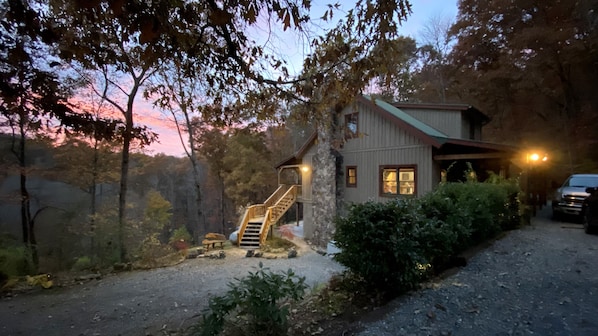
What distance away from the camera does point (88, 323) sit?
5855 millimetres

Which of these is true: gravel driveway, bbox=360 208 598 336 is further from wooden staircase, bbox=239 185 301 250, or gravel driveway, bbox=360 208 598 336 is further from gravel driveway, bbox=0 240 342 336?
wooden staircase, bbox=239 185 301 250

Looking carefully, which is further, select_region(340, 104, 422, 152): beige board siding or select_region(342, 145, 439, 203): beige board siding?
select_region(340, 104, 422, 152): beige board siding

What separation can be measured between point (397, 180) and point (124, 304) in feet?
32.4

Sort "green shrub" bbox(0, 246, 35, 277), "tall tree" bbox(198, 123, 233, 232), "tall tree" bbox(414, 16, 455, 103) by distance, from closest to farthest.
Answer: "green shrub" bbox(0, 246, 35, 277), "tall tree" bbox(198, 123, 233, 232), "tall tree" bbox(414, 16, 455, 103)

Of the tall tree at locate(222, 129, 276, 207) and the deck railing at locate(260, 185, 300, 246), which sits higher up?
the tall tree at locate(222, 129, 276, 207)

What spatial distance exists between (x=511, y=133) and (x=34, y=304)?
24167 millimetres

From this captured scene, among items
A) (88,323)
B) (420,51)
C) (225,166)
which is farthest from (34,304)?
(420,51)

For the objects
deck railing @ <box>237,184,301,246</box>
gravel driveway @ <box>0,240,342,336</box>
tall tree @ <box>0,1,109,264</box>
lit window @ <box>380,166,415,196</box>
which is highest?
tall tree @ <box>0,1,109,264</box>

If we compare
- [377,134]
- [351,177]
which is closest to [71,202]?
[351,177]

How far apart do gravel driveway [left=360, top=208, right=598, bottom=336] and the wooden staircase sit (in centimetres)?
1203

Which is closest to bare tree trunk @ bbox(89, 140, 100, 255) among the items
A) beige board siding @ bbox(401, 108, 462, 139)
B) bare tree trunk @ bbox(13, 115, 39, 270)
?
bare tree trunk @ bbox(13, 115, 39, 270)

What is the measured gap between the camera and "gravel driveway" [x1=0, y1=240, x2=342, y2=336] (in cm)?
556

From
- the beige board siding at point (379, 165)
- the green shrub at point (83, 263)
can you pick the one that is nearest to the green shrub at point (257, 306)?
the beige board siding at point (379, 165)

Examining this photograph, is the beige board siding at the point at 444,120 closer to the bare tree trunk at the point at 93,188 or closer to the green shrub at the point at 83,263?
the bare tree trunk at the point at 93,188
